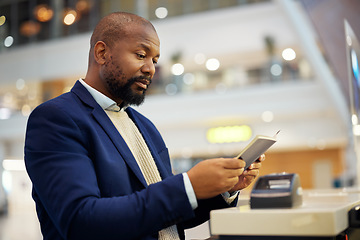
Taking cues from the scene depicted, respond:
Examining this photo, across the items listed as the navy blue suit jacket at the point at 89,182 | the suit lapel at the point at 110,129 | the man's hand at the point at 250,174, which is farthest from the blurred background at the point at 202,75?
the navy blue suit jacket at the point at 89,182

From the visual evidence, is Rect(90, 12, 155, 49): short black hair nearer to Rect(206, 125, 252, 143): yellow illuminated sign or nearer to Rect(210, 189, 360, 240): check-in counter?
Rect(210, 189, 360, 240): check-in counter

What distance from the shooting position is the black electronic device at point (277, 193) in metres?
1.27

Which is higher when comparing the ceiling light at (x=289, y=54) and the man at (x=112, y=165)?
the ceiling light at (x=289, y=54)

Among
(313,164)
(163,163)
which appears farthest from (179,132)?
(163,163)

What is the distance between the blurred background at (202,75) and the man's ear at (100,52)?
408 inches

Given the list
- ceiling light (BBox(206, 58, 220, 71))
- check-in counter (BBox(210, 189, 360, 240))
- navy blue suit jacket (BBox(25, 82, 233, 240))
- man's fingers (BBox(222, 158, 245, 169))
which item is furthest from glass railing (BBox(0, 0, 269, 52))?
check-in counter (BBox(210, 189, 360, 240))

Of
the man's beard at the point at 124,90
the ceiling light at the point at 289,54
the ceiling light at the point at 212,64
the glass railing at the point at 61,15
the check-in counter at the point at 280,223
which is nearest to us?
the check-in counter at the point at 280,223

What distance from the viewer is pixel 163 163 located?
1812 millimetres

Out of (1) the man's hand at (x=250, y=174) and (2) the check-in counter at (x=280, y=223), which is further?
(1) the man's hand at (x=250, y=174)

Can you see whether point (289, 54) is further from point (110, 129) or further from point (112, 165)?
point (112, 165)

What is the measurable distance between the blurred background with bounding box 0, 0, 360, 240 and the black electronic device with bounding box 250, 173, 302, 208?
10597mm

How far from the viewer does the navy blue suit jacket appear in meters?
1.29

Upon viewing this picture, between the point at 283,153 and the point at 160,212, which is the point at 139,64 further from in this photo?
the point at 283,153

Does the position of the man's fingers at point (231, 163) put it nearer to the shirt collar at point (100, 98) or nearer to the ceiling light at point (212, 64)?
the shirt collar at point (100, 98)
